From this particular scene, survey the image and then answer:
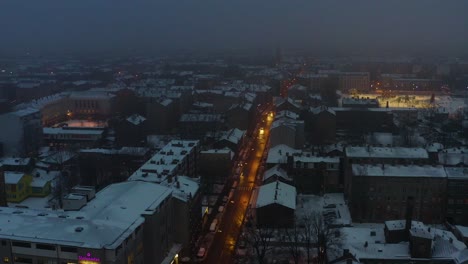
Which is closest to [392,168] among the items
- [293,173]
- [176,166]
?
[293,173]

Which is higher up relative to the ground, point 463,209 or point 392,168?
point 392,168

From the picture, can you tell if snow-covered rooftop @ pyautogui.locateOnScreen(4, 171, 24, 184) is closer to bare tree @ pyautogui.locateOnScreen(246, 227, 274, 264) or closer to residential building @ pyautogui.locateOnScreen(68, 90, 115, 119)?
bare tree @ pyautogui.locateOnScreen(246, 227, 274, 264)

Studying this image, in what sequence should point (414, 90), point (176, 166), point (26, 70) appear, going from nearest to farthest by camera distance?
point (176, 166) → point (414, 90) → point (26, 70)

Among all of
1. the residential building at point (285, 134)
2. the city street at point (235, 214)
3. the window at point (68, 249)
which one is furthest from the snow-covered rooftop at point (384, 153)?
the window at point (68, 249)

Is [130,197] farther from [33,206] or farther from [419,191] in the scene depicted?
[419,191]

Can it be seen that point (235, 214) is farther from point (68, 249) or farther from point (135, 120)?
point (135, 120)

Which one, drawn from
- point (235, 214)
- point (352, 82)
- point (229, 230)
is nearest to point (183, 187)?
point (229, 230)

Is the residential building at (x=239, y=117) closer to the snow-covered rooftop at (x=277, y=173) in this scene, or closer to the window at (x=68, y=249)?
the snow-covered rooftop at (x=277, y=173)

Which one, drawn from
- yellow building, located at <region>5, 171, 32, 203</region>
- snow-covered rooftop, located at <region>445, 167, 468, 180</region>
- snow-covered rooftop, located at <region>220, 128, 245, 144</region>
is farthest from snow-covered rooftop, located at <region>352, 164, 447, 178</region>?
yellow building, located at <region>5, 171, 32, 203</region>
